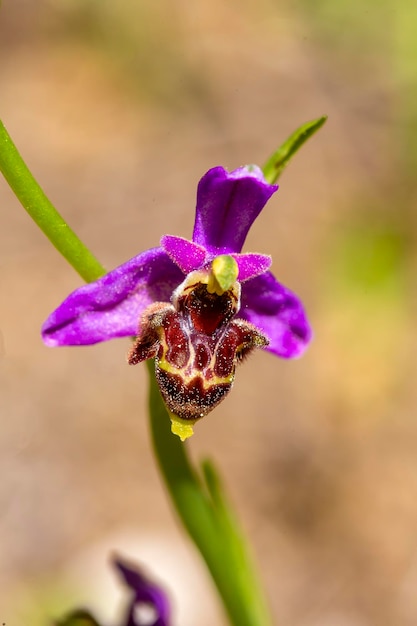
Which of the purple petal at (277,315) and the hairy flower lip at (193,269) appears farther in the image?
the purple petal at (277,315)

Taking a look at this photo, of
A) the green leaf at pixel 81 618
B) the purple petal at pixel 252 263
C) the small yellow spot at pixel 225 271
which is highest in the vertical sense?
the purple petal at pixel 252 263

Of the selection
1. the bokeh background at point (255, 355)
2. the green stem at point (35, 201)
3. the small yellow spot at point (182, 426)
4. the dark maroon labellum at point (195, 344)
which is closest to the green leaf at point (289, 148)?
the dark maroon labellum at point (195, 344)

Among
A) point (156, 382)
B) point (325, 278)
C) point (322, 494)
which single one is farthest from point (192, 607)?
point (156, 382)

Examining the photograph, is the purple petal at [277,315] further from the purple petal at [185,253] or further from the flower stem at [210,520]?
the flower stem at [210,520]

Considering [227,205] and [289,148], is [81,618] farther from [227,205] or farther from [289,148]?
[289,148]

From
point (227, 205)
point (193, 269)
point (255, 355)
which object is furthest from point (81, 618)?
point (255, 355)

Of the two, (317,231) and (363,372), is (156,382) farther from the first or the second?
(317,231)
